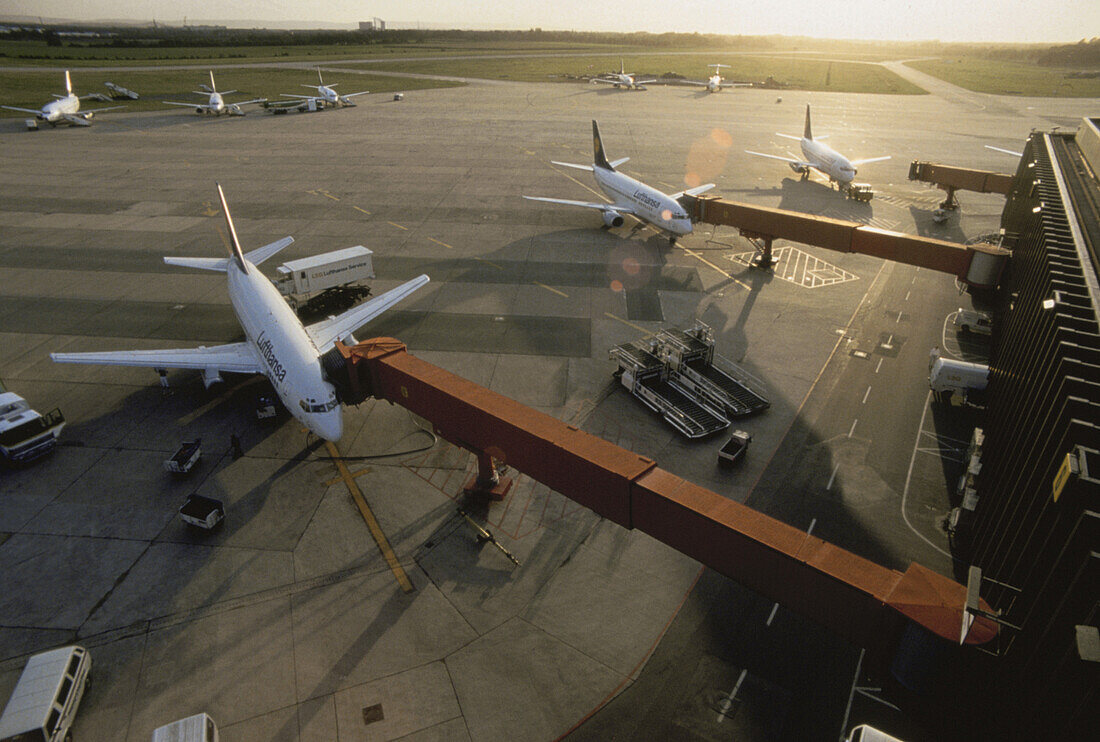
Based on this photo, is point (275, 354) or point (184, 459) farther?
point (275, 354)

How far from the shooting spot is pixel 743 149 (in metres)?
111

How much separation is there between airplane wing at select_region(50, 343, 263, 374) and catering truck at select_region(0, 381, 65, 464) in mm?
3468

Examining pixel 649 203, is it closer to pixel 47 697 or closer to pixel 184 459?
pixel 184 459

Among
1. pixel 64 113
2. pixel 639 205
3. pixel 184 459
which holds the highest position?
pixel 64 113

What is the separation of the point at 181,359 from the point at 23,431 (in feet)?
28.1

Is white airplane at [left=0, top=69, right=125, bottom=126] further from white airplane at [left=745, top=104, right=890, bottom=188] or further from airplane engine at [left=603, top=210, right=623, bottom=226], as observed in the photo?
white airplane at [left=745, top=104, right=890, bottom=188]

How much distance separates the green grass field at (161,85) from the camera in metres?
148

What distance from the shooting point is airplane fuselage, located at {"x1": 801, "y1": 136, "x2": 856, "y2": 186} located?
8225cm

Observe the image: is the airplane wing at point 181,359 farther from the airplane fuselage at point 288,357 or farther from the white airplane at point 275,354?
the airplane fuselage at point 288,357

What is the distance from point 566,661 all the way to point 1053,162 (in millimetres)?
56556

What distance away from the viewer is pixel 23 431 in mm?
33062

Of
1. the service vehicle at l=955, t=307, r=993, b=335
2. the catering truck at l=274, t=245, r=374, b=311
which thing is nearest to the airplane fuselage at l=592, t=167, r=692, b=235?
the service vehicle at l=955, t=307, r=993, b=335

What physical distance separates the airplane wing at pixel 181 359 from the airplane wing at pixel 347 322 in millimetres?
4136

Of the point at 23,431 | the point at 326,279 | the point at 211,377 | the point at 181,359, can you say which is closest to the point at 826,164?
the point at 326,279
